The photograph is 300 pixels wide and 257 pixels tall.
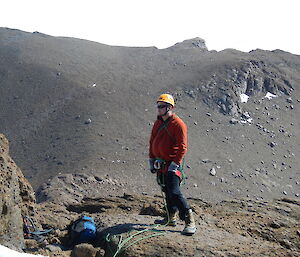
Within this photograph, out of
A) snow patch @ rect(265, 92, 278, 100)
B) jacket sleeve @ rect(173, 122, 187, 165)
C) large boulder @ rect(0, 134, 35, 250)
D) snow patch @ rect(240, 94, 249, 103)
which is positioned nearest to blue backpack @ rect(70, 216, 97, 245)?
large boulder @ rect(0, 134, 35, 250)

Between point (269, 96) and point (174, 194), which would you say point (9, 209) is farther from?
point (269, 96)

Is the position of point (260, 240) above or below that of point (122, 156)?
above

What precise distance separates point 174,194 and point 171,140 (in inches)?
34.5

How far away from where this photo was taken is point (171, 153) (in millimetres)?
7305

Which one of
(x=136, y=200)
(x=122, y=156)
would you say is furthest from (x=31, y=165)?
(x=136, y=200)

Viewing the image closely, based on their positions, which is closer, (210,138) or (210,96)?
(210,138)

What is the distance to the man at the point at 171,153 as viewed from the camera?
7188 millimetres

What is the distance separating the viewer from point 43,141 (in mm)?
29156

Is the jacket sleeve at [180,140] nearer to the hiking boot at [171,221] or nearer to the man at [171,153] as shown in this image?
the man at [171,153]

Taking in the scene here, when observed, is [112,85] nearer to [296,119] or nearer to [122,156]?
[122,156]

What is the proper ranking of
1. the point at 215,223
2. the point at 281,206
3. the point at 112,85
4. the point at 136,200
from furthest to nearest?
the point at 112,85 < the point at 281,206 < the point at 136,200 < the point at 215,223

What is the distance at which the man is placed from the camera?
283 inches

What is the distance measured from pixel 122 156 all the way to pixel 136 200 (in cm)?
1457

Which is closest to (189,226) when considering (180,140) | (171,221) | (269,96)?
(171,221)
